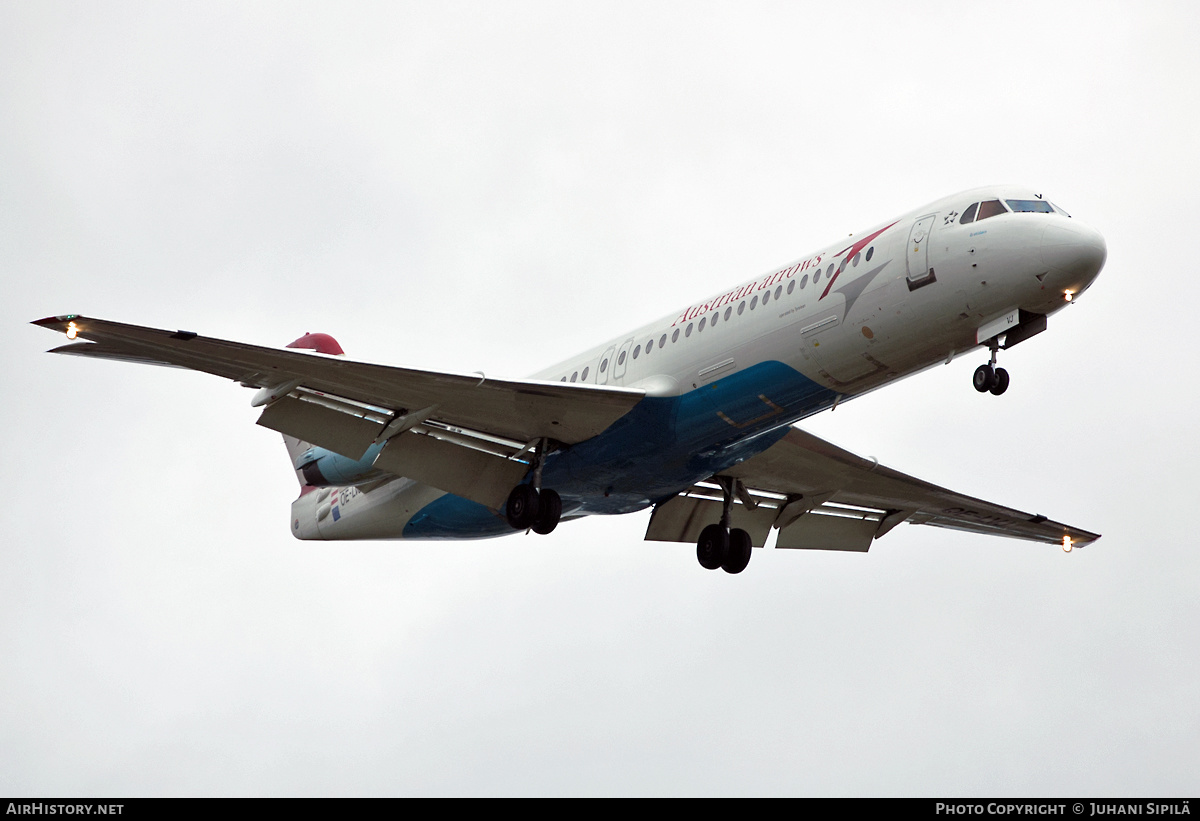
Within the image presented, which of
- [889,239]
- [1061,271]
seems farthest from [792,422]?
[1061,271]

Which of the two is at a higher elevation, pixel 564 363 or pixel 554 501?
pixel 564 363

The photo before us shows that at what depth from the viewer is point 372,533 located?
3431 centimetres

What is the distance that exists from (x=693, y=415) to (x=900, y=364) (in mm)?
4106

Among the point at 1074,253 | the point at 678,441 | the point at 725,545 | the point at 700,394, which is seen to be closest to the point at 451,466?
the point at 678,441

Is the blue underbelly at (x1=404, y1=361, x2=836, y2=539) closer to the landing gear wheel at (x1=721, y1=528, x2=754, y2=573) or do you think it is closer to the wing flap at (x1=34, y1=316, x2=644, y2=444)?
the wing flap at (x1=34, y1=316, x2=644, y2=444)

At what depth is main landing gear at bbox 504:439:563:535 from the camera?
29047 mm

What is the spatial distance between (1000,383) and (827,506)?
11.2 meters

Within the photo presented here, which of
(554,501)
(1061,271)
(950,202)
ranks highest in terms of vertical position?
(950,202)

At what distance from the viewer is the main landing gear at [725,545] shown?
32.3 m

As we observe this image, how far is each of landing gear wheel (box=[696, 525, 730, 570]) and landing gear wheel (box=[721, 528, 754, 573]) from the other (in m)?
0.10

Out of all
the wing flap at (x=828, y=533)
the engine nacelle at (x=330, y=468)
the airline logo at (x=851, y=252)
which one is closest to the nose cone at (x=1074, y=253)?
the airline logo at (x=851, y=252)

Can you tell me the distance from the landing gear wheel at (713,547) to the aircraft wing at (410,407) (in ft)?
16.3
